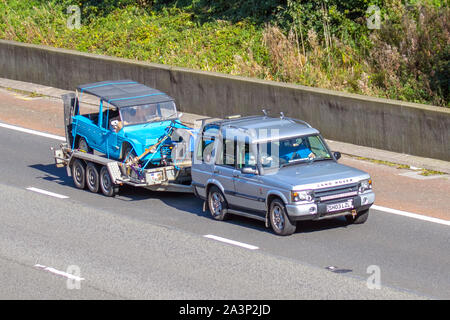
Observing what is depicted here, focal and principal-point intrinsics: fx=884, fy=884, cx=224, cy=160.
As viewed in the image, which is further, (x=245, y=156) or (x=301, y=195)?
(x=245, y=156)

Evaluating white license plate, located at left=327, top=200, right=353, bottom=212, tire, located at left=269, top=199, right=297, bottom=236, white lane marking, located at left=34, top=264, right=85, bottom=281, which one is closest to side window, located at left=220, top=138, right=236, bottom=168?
tire, located at left=269, top=199, right=297, bottom=236

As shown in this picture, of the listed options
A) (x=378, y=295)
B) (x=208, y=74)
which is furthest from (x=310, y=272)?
(x=208, y=74)

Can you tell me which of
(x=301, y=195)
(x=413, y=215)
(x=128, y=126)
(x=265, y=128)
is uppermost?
(x=265, y=128)

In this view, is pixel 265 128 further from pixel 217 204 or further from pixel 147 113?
pixel 147 113

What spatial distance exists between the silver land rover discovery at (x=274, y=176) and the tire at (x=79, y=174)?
304cm

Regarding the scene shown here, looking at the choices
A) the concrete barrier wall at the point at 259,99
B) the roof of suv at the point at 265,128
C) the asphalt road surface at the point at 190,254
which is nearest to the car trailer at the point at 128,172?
the asphalt road surface at the point at 190,254

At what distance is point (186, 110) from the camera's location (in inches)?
984

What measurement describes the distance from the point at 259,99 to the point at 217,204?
733 centimetres

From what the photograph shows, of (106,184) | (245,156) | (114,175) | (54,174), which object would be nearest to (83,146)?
(54,174)

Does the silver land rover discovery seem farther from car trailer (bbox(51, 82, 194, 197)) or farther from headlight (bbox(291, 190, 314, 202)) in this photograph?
car trailer (bbox(51, 82, 194, 197))

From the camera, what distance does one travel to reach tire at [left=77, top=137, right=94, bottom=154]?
63.0 feet

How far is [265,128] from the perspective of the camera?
51.4ft
